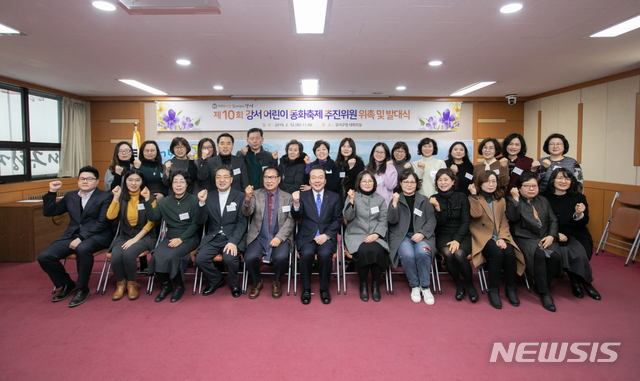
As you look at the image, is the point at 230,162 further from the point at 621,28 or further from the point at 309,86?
the point at 621,28

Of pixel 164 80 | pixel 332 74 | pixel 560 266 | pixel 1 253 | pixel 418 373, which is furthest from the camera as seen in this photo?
pixel 164 80

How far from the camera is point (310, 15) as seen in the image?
3.19 metres

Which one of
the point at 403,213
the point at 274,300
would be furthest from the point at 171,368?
the point at 403,213

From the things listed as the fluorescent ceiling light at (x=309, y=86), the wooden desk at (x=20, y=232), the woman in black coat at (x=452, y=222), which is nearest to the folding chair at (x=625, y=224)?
the woman in black coat at (x=452, y=222)

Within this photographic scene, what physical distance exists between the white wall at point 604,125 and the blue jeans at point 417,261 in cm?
405

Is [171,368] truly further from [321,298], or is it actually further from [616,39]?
[616,39]

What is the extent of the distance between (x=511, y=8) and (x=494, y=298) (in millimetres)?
2705

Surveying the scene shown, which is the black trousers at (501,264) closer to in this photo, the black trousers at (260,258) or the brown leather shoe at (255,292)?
the black trousers at (260,258)

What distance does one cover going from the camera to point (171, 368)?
7.63ft

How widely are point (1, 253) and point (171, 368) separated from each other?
440 cm

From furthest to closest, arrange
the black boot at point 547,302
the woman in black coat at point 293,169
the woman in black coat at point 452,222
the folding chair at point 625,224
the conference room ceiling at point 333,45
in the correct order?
the folding chair at point 625,224
the woman in black coat at point 293,169
the woman in black coat at point 452,222
the black boot at point 547,302
the conference room ceiling at point 333,45

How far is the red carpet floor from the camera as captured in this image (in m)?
2.30

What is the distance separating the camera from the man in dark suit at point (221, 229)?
3.50m

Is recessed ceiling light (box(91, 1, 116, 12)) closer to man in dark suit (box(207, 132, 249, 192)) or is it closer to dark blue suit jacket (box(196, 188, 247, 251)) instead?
man in dark suit (box(207, 132, 249, 192))
